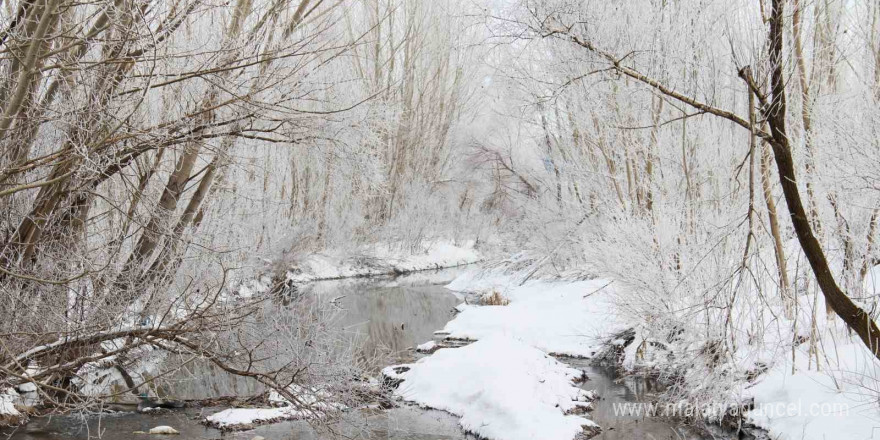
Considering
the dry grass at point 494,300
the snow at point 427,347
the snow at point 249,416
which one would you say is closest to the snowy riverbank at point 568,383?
the snow at point 427,347

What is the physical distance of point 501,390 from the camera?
6547 millimetres

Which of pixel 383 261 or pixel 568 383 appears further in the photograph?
pixel 383 261

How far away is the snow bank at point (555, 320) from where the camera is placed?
354 inches

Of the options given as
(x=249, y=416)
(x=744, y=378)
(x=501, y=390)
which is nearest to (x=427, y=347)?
(x=501, y=390)

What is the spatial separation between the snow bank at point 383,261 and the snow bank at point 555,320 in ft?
22.3

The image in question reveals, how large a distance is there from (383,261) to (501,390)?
16.2 metres

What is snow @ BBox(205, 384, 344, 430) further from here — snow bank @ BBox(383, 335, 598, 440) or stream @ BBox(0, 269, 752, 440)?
snow bank @ BBox(383, 335, 598, 440)

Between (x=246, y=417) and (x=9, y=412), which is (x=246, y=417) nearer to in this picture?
(x=246, y=417)

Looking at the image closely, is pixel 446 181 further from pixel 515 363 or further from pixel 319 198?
pixel 515 363

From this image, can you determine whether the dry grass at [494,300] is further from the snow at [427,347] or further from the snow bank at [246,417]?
the snow bank at [246,417]

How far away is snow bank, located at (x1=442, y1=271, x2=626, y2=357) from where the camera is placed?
9.00 metres

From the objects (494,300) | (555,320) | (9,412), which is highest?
(9,412)

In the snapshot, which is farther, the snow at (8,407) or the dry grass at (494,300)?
the dry grass at (494,300)

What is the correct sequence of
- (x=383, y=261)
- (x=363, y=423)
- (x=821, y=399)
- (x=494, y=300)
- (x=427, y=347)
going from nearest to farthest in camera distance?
(x=821, y=399) < (x=363, y=423) < (x=427, y=347) < (x=494, y=300) < (x=383, y=261)
